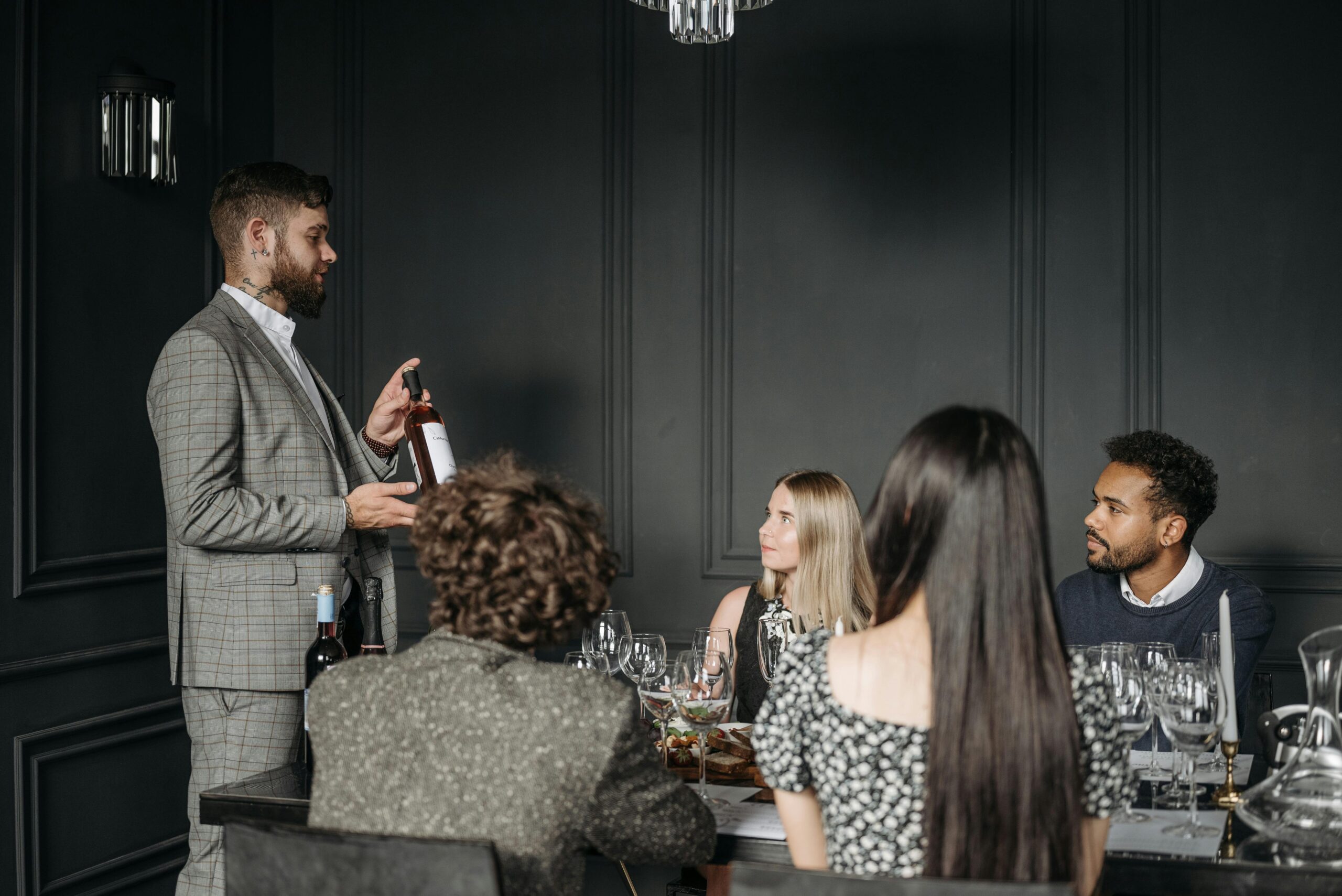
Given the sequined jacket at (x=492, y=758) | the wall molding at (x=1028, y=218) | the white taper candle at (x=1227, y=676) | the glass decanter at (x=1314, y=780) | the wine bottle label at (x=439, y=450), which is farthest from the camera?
the wall molding at (x=1028, y=218)

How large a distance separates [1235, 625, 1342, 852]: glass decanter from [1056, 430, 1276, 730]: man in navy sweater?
108 cm

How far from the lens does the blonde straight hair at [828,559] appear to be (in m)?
2.87

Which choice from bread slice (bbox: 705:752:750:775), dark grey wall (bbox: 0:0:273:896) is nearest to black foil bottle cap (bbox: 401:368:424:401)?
bread slice (bbox: 705:752:750:775)

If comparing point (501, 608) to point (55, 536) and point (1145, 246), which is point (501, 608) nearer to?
point (55, 536)

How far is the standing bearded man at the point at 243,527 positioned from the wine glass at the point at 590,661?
0.48 m

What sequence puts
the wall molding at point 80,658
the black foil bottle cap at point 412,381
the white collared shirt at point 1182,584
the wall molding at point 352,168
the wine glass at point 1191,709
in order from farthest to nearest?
the wall molding at point 352,168 < the wall molding at point 80,658 < the white collared shirt at point 1182,584 < the black foil bottle cap at point 412,381 < the wine glass at point 1191,709

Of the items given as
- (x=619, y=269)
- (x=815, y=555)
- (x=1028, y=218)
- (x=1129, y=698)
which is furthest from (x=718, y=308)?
(x=1129, y=698)

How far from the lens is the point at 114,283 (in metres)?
3.30

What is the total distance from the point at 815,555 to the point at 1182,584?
84 centimetres

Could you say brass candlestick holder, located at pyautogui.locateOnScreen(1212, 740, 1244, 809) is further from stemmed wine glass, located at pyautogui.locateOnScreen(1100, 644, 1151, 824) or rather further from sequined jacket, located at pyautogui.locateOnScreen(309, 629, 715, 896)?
sequined jacket, located at pyautogui.locateOnScreen(309, 629, 715, 896)

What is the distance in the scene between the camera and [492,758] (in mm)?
1263

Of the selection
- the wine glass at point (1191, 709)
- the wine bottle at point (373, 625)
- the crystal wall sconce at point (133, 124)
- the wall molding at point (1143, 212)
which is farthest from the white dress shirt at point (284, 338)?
the wall molding at point (1143, 212)

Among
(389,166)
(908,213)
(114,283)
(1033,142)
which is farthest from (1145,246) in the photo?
(114,283)

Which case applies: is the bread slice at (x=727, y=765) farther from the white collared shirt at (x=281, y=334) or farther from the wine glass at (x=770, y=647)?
the white collared shirt at (x=281, y=334)
